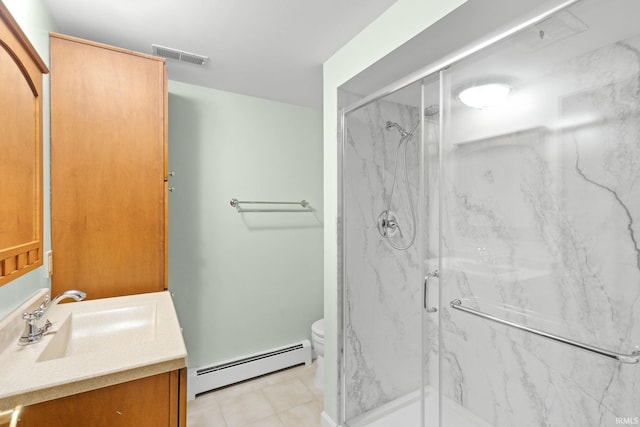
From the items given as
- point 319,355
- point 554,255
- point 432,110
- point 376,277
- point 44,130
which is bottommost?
point 319,355

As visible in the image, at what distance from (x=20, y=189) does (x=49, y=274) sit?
1.75ft

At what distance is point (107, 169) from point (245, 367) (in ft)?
5.84

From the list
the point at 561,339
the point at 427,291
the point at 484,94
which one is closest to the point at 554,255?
the point at 561,339

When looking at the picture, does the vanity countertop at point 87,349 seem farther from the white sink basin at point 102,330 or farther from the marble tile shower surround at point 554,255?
the marble tile shower surround at point 554,255

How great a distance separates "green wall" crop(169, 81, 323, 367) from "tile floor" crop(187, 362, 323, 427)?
27 centimetres

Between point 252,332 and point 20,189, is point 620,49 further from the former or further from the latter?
point 252,332

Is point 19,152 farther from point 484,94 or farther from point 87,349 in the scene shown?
point 484,94

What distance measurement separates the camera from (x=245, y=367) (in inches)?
97.1

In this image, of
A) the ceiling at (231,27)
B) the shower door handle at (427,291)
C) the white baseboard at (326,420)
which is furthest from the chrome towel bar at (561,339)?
the ceiling at (231,27)

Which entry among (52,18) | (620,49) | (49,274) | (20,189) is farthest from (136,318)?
(620,49)

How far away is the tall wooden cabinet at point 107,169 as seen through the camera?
1.53m

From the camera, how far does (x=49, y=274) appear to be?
1470mm

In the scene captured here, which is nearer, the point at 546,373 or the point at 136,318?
the point at 546,373

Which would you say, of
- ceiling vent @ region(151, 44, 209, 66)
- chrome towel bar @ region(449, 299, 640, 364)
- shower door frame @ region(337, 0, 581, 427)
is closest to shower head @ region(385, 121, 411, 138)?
shower door frame @ region(337, 0, 581, 427)
